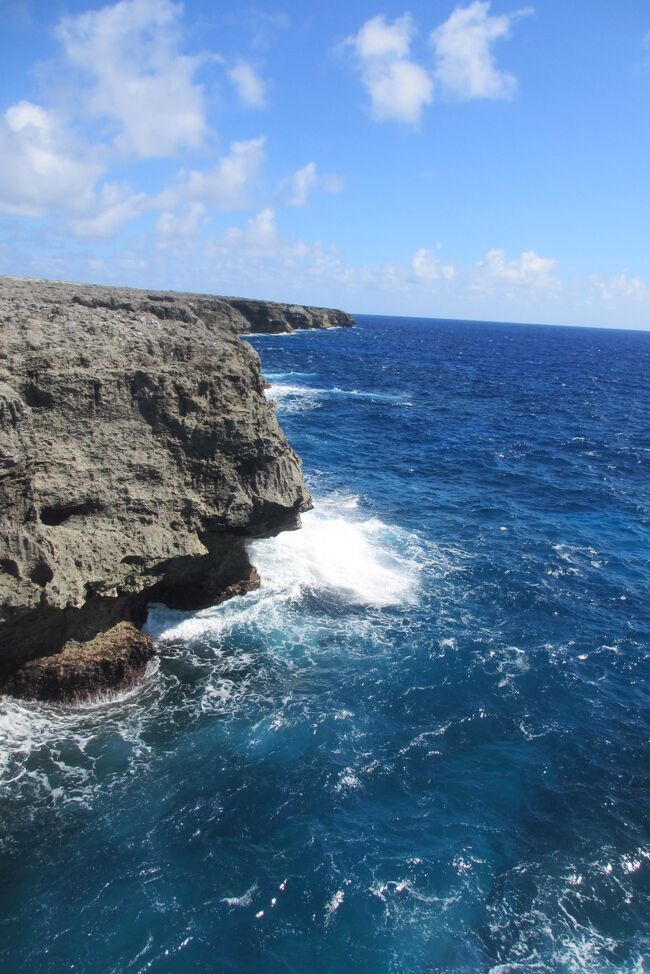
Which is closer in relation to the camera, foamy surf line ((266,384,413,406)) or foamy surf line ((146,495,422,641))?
foamy surf line ((146,495,422,641))

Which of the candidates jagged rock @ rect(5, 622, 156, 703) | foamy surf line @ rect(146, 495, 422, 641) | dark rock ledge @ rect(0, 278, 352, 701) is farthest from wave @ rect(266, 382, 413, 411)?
jagged rock @ rect(5, 622, 156, 703)

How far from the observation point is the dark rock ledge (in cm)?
1738

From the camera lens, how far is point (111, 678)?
1959 centimetres

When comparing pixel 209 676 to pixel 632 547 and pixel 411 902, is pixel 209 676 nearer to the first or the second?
pixel 411 902

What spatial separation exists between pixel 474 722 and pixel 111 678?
11753 millimetres

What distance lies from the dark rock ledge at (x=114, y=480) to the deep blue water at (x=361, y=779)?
194 centimetres

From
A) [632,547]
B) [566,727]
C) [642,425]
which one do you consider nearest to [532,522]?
[632,547]

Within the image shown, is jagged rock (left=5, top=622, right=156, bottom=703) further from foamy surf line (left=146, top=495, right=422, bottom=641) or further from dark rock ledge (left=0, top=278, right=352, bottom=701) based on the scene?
foamy surf line (left=146, top=495, right=422, bottom=641)

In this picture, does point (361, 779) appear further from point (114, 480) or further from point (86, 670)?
point (114, 480)

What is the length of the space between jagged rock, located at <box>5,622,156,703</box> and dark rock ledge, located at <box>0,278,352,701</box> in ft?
0.13

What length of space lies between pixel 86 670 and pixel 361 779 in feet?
30.4

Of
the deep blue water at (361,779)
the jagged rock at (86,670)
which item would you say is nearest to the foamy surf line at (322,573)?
the deep blue water at (361,779)

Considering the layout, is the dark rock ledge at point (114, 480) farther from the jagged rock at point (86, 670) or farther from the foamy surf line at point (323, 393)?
the foamy surf line at point (323, 393)

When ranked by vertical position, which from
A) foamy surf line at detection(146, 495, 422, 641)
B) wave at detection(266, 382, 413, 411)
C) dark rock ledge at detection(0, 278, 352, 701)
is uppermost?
dark rock ledge at detection(0, 278, 352, 701)
